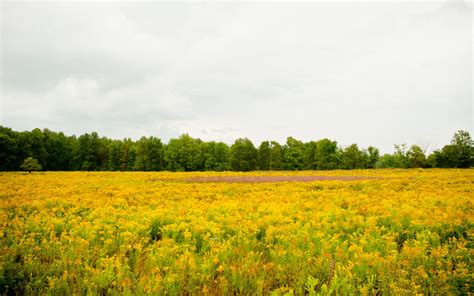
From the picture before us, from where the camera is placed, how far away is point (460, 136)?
194 feet

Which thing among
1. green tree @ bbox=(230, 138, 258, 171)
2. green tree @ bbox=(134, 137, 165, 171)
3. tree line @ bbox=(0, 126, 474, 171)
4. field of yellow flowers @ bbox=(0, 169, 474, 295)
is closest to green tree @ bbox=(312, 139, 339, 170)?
tree line @ bbox=(0, 126, 474, 171)

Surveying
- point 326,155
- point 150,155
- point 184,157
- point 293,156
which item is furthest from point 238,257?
point 293,156

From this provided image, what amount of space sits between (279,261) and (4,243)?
5070mm

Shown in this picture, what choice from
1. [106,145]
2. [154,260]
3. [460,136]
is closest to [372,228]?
[154,260]

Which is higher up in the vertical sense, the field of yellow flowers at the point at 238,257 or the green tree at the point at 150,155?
the green tree at the point at 150,155

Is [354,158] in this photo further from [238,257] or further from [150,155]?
[238,257]

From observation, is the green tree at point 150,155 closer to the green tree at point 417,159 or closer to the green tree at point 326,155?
the green tree at point 326,155

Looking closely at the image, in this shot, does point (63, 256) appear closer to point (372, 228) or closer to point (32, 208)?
point (32, 208)

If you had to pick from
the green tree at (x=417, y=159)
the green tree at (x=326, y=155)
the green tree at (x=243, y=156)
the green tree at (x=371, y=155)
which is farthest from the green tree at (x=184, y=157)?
the green tree at (x=417, y=159)

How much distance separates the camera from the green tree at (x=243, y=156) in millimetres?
72188

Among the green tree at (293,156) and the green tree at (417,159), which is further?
the green tree at (293,156)

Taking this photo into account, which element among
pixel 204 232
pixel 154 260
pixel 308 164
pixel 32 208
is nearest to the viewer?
pixel 154 260

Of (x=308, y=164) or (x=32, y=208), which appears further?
(x=308, y=164)

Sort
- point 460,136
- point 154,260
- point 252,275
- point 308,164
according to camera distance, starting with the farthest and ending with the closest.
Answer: point 308,164
point 460,136
point 154,260
point 252,275
